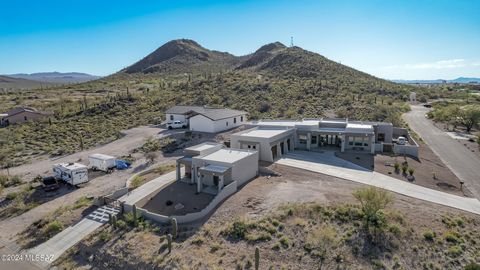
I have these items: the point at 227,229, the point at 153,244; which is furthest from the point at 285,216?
the point at 153,244

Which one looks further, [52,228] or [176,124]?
[176,124]

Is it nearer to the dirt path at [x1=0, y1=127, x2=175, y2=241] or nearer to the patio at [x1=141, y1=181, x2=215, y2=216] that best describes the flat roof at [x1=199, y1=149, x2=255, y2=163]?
the patio at [x1=141, y1=181, x2=215, y2=216]

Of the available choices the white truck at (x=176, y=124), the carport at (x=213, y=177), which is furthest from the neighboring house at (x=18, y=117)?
the carport at (x=213, y=177)

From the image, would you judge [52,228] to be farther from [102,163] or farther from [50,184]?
[102,163]

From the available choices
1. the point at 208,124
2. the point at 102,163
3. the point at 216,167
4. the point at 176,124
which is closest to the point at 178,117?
the point at 176,124

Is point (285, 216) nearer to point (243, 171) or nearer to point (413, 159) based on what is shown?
point (243, 171)

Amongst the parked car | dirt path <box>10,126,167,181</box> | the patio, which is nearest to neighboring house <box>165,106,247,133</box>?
the parked car
